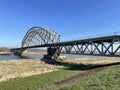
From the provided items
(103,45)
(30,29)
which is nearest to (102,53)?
(103,45)

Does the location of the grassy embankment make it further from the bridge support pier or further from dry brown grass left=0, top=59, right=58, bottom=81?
the bridge support pier

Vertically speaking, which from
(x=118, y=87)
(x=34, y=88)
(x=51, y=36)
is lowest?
(x=34, y=88)

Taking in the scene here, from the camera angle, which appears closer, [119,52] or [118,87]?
[118,87]

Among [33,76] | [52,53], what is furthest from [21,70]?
[52,53]

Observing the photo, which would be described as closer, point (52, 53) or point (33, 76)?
point (33, 76)

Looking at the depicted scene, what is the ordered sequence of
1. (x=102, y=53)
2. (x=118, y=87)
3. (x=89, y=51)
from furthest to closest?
(x=89, y=51)
(x=102, y=53)
(x=118, y=87)

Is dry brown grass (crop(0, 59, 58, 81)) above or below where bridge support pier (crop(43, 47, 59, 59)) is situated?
below

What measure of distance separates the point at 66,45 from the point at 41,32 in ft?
168

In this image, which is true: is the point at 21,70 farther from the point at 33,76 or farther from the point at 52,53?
the point at 52,53

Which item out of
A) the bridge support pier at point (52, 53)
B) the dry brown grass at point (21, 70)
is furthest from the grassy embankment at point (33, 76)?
the bridge support pier at point (52, 53)

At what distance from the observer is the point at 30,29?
442 ft

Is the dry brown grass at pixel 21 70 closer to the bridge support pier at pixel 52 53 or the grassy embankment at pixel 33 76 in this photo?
the grassy embankment at pixel 33 76

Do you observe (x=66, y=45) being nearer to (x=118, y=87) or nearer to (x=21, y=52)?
(x=118, y=87)

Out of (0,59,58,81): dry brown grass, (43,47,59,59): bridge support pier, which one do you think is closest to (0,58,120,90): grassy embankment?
(0,59,58,81): dry brown grass
